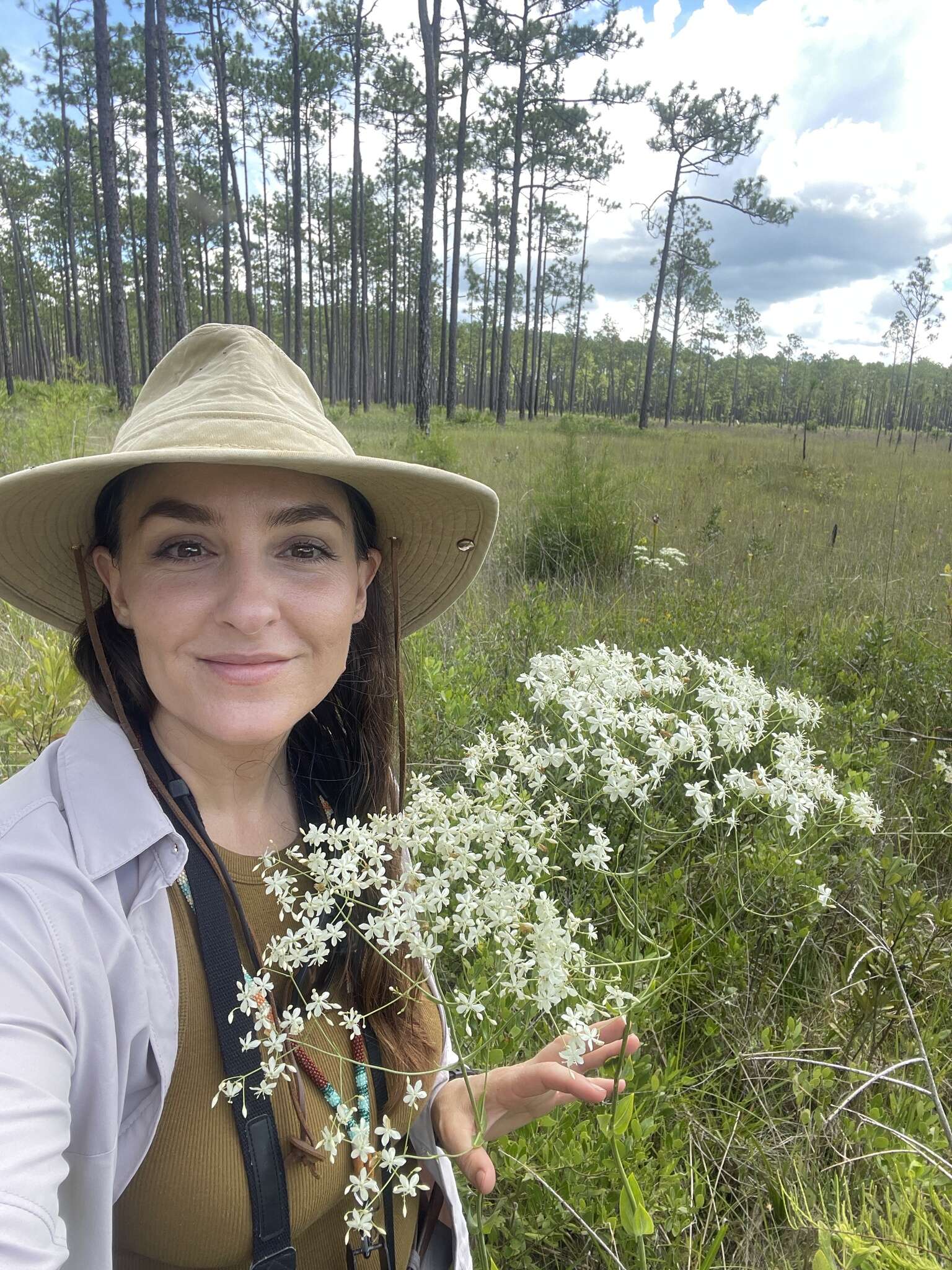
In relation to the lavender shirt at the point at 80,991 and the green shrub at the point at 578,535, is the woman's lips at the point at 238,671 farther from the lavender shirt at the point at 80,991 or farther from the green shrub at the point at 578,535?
the green shrub at the point at 578,535

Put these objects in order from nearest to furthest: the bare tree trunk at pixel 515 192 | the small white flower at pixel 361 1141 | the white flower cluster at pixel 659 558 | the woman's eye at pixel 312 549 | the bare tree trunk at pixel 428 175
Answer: the small white flower at pixel 361 1141
the woman's eye at pixel 312 549
the white flower cluster at pixel 659 558
the bare tree trunk at pixel 428 175
the bare tree trunk at pixel 515 192

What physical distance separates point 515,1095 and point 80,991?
2.73 feet

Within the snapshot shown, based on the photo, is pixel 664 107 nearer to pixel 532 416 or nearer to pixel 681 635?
pixel 532 416

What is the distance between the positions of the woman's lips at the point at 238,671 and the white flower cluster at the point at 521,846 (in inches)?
12.0

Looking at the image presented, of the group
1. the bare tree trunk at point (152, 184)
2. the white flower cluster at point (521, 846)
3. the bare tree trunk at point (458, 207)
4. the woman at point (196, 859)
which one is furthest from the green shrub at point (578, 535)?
the bare tree trunk at point (458, 207)

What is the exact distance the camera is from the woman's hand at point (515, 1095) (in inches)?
46.3

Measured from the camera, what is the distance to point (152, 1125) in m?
1.04

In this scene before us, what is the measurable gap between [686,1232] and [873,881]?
1424 mm

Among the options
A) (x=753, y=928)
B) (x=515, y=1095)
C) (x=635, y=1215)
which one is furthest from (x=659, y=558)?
(x=635, y=1215)

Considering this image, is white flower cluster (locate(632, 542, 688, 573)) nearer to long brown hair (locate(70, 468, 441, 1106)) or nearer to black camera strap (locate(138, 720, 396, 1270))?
long brown hair (locate(70, 468, 441, 1106))

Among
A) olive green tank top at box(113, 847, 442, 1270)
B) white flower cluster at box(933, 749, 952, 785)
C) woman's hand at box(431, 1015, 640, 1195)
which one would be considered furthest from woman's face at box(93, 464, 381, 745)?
white flower cluster at box(933, 749, 952, 785)

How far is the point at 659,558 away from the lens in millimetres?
5875

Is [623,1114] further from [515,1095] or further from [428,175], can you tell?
[428,175]

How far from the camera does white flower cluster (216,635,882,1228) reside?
3.05 ft
